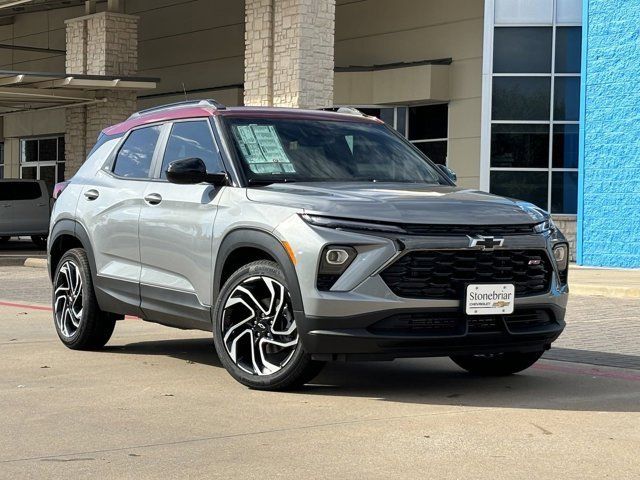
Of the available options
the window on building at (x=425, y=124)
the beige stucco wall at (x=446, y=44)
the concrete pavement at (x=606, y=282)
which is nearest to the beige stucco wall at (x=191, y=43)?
the beige stucco wall at (x=446, y=44)

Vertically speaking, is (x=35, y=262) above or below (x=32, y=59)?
below

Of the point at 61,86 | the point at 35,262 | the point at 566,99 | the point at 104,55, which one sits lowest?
the point at 35,262

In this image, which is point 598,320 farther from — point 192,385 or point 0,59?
point 0,59

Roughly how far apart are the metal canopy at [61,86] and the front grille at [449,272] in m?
21.0

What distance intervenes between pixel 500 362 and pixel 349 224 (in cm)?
197

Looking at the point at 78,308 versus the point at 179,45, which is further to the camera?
the point at 179,45

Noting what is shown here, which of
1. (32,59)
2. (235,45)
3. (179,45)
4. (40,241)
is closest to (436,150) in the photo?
(235,45)

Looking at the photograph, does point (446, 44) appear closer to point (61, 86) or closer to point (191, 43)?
point (61, 86)

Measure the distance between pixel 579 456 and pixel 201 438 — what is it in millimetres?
1886

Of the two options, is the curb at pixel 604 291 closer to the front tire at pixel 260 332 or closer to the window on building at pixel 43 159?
the front tire at pixel 260 332

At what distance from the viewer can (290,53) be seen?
24.8 metres

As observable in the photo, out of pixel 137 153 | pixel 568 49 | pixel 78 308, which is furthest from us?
pixel 568 49

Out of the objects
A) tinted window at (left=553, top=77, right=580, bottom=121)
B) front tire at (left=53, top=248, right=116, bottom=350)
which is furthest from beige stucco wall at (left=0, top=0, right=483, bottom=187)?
front tire at (left=53, top=248, right=116, bottom=350)

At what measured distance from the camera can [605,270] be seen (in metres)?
23.9
